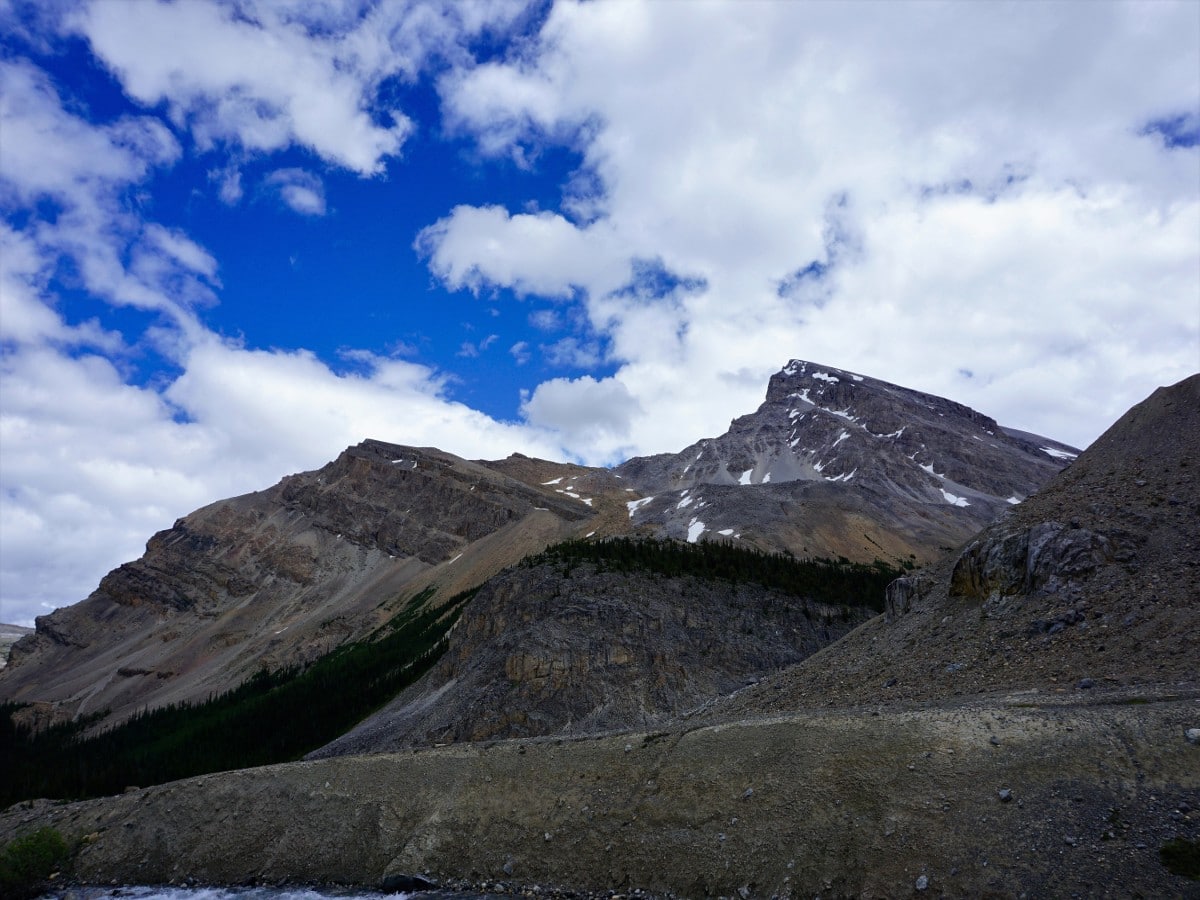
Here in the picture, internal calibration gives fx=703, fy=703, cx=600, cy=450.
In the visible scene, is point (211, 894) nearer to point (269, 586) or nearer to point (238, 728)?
point (238, 728)

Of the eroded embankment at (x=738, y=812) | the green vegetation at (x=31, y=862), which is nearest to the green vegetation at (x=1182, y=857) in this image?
the eroded embankment at (x=738, y=812)

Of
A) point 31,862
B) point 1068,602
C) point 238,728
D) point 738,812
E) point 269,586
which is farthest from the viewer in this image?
point 269,586

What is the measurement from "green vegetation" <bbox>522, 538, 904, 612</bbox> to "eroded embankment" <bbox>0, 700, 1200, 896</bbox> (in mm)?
39709

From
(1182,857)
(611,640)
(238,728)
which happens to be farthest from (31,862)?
(238,728)

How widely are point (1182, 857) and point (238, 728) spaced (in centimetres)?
10454

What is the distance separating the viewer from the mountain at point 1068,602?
1003 inches

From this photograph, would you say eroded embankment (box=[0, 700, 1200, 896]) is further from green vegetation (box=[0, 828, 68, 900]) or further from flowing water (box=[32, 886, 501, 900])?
green vegetation (box=[0, 828, 68, 900])

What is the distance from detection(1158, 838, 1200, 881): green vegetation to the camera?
15648 millimetres

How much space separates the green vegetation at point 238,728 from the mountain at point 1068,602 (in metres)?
65.2

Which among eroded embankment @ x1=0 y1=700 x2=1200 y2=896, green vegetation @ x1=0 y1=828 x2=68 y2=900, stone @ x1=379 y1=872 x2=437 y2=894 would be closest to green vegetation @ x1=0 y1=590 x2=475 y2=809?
green vegetation @ x1=0 y1=828 x2=68 y2=900

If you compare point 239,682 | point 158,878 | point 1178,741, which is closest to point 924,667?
point 1178,741

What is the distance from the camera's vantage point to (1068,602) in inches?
1153

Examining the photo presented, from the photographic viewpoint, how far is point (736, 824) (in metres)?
22.7

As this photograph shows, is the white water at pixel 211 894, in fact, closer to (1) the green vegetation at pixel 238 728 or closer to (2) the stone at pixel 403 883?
(2) the stone at pixel 403 883
